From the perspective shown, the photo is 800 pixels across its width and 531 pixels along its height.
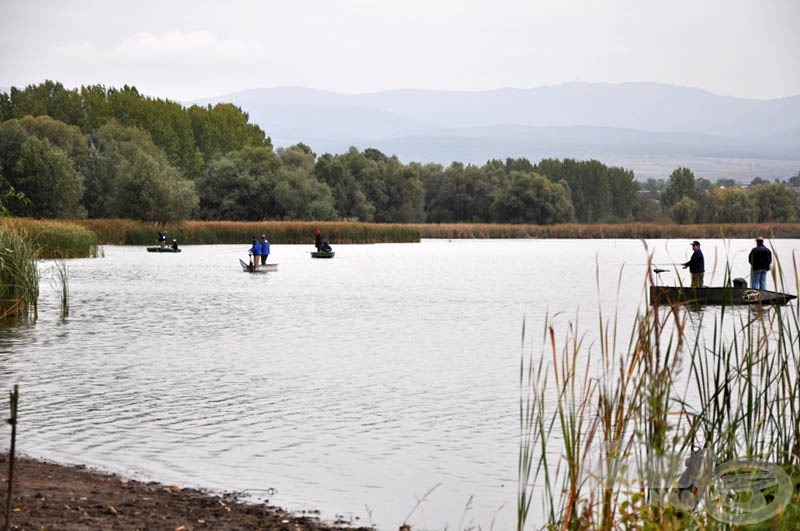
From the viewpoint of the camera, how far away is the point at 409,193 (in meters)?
117

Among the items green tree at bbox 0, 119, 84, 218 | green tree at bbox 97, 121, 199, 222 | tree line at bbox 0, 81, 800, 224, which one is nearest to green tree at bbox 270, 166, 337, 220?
tree line at bbox 0, 81, 800, 224

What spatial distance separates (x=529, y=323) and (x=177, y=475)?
17183 mm

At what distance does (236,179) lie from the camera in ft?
295

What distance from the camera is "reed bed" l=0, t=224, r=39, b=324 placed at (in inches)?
740

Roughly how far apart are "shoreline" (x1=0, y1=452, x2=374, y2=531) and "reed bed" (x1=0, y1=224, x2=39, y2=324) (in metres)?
10.9

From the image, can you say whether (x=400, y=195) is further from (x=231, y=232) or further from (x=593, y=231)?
(x=231, y=232)

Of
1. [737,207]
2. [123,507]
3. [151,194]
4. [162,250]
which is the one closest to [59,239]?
[162,250]

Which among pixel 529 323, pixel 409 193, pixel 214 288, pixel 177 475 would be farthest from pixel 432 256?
pixel 177 475

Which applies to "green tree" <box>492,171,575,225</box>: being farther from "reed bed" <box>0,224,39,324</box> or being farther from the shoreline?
the shoreline

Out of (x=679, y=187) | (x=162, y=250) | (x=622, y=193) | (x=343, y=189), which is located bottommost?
(x=162, y=250)

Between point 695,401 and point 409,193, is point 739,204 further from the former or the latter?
point 695,401

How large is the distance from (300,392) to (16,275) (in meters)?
7.88

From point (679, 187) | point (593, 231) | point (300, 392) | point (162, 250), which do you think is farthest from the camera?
point (679, 187)

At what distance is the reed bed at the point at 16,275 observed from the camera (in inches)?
740
